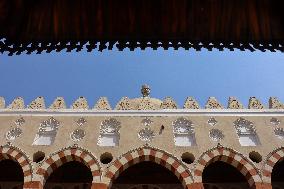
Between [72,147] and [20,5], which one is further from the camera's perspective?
[72,147]

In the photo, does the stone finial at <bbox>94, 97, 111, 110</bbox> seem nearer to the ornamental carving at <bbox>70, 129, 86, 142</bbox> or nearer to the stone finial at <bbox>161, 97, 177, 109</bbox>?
the ornamental carving at <bbox>70, 129, 86, 142</bbox>

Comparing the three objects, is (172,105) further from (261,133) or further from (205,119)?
(261,133)

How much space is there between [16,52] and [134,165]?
9004mm

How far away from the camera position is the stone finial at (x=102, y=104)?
38.6 feet

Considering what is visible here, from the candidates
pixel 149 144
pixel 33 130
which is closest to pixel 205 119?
pixel 149 144

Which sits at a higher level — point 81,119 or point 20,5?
point 81,119

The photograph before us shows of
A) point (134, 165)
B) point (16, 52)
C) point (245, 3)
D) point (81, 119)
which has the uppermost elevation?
point (81, 119)

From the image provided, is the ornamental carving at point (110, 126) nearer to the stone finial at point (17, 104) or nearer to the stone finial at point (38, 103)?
the stone finial at point (38, 103)

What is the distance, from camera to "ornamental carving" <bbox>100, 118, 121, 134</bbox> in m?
11.1

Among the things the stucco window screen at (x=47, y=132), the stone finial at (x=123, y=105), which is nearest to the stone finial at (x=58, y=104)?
the stucco window screen at (x=47, y=132)

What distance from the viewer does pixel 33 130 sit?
11.1 m

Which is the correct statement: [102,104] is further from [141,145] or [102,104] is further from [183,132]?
[183,132]

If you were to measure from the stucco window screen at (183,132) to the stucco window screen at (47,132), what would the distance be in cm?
353

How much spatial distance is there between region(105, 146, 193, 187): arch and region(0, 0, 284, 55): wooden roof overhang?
7.86 meters
